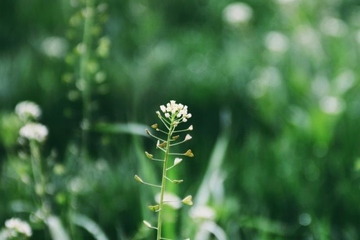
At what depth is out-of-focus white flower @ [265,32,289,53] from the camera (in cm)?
312

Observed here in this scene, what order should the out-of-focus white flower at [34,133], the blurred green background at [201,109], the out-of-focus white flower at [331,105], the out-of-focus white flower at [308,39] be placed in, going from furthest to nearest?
the out-of-focus white flower at [308,39] → the out-of-focus white flower at [331,105] → the blurred green background at [201,109] → the out-of-focus white flower at [34,133]

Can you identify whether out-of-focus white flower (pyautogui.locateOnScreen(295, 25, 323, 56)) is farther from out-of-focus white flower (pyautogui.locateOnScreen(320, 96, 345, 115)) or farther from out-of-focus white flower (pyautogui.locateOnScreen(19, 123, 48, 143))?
out-of-focus white flower (pyautogui.locateOnScreen(19, 123, 48, 143))

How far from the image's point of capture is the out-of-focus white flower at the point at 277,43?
3.12m

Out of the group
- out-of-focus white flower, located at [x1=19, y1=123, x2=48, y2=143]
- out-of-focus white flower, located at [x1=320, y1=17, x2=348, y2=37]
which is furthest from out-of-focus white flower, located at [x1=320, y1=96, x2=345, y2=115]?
out-of-focus white flower, located at [x1=19, y1=123, x2=48, y2=143]

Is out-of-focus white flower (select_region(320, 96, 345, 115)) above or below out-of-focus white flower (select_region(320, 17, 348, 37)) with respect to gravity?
below

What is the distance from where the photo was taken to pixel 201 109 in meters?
2.70

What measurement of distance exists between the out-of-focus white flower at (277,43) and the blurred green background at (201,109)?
0.6 inches

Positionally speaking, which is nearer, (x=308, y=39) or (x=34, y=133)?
(x=34, y=133)

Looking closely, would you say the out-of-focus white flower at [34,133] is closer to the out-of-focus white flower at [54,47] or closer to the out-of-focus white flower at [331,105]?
the out-of-focus white flower at [331,105]

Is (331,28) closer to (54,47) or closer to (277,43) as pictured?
(277,43)

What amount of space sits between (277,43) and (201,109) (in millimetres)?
704

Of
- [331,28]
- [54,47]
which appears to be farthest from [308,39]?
[54,47]

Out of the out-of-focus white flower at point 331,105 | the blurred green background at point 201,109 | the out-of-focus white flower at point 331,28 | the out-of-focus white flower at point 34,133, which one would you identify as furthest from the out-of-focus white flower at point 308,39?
the out-of-focus white flower at point 34,133

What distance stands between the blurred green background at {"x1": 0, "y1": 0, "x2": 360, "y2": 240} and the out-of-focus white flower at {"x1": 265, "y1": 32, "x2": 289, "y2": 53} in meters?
0.02
